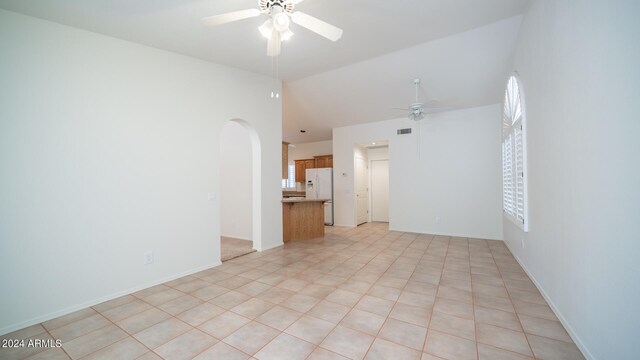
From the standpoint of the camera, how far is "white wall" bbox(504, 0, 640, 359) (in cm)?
129

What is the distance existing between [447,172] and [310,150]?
4737 millimetres

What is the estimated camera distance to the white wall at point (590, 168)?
4.24ft

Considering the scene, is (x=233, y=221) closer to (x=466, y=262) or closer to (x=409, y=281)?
(x=409, y=281)

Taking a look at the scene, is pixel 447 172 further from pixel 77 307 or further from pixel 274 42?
pixel 77 307

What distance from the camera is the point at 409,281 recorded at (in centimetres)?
312

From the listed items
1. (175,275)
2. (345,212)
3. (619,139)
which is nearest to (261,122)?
(175,275)

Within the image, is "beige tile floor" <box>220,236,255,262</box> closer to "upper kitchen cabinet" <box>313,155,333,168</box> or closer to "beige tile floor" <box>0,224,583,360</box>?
"beige tile floor" <box>0,224,583,360</box>

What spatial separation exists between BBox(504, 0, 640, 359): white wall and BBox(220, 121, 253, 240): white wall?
474 centimetres

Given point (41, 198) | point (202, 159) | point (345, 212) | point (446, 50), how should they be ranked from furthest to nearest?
1. point (345, 212)
2. point (446, 50)
3. point (202, 159)
4. point (41, 198)

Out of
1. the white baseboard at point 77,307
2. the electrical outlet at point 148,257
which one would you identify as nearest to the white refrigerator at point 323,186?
the white baseboard at point 77,307

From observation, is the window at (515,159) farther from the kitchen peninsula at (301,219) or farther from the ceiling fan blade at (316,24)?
the kitchen peninsula at (301,219)

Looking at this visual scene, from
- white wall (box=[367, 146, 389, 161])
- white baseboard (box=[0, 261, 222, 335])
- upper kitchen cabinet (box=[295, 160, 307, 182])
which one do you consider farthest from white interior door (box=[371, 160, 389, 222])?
white baseboard (box=[0, 261, 222, 335])

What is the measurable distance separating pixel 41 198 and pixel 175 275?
1653 millimetres

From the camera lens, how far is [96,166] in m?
2.74
